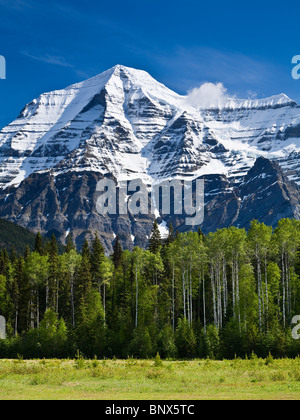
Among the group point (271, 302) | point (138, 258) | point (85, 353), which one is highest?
point (138, 258)

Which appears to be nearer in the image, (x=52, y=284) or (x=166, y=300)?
(x=166, y=300)

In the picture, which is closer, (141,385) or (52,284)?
(141,385)

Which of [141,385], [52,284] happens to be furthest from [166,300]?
[141,385]

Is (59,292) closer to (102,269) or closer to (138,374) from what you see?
(102,269)

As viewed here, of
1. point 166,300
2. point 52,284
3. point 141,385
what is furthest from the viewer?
point 52,284

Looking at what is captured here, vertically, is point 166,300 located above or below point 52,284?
below

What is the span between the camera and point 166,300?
293 feet

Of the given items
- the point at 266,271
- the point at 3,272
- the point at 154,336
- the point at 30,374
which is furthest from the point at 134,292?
the point at 30,374

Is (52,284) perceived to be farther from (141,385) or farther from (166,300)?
(141,385)

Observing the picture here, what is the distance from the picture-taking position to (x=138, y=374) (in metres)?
49.3

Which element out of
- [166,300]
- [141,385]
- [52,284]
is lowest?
[141,385]

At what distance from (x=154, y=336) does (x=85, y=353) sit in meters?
9.89

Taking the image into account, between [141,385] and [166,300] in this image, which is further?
[166,300]

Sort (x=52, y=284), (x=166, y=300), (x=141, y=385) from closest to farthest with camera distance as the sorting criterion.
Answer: (x=141, y=385), (x=166, y=300), (x=52, y=284)
